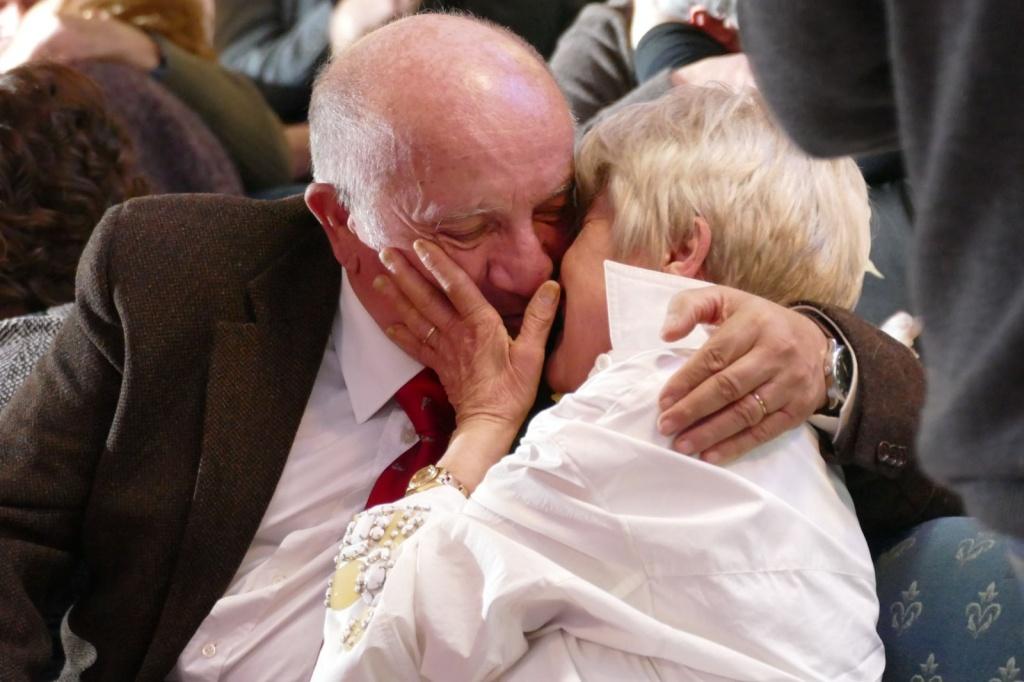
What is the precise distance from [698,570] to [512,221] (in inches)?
21.5

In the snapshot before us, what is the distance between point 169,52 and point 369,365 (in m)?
1.84

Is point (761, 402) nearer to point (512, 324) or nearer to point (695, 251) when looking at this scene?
point (695, 251)

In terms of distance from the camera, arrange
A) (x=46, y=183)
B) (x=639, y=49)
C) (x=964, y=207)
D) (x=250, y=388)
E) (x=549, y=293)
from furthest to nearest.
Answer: (x=639, y=49)
(x=46, y=183)
(x=250, y=388)
(x=549, y=293)
(x=964, y=207)

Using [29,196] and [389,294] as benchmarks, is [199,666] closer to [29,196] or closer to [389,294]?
[389,294]

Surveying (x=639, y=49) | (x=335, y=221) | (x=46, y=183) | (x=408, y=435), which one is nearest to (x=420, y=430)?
(x=408, y=435)

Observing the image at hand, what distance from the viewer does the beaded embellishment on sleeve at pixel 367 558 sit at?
126 cm

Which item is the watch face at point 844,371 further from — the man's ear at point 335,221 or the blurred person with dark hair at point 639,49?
the blurred person with dark hair at point 639,49

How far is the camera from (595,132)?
1590 mm

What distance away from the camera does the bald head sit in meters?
1.54

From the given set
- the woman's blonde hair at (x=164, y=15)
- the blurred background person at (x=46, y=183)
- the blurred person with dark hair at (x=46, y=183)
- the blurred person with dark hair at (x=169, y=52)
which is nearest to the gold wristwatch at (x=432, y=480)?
the blurred background person at (x=46, y=183)

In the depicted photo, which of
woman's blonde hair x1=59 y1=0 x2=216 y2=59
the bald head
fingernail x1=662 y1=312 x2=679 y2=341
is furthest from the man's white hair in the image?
woman's blonde hair x1=59 y1=0 x2=216 y2=59

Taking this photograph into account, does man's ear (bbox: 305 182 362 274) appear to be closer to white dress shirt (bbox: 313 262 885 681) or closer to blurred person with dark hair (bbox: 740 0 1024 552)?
white dress shirt (bbox: 313 262 885 681)

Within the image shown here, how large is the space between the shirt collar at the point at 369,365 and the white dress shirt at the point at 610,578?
1.41ft

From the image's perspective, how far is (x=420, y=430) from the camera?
1.65m
